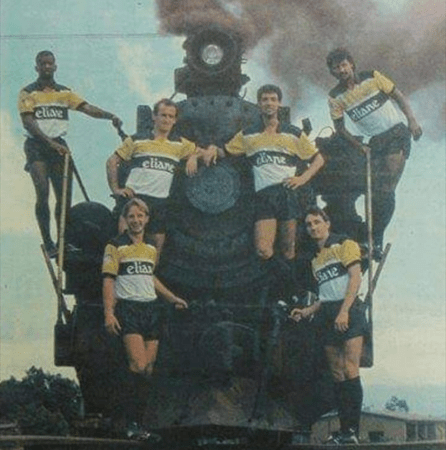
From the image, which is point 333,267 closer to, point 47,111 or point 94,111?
point 94,111

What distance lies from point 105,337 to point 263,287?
1166mm

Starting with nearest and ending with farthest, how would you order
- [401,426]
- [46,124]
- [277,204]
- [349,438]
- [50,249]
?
[349,438]
[277,204]
[50,249]
[46,124]
[401,426]

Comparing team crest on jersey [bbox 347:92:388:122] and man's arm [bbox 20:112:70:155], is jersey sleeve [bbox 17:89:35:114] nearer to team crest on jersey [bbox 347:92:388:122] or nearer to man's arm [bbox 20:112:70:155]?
man's arm [bbox 20:112:70:155]

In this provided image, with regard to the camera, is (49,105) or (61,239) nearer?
(61,239)

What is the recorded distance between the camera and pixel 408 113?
25.8 ft

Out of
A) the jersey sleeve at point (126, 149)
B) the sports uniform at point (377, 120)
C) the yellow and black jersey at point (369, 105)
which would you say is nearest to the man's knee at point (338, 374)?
the sports uniform at point (377, 120)

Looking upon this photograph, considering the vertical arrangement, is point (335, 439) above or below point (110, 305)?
below

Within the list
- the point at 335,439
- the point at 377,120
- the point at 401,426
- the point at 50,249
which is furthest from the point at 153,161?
the point at 401,426

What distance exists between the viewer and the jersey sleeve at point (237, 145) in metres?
7.59

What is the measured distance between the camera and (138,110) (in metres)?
7.92

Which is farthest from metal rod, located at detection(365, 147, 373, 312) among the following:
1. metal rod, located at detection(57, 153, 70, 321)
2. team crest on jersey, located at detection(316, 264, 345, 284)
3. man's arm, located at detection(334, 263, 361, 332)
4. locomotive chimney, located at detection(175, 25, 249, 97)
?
metal rod, located at detection(57, 153, 70, 321)

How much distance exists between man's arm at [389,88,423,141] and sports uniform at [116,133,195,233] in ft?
5.38

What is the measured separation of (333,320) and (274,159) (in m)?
1.26

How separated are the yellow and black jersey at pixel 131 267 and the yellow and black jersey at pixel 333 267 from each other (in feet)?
3.87
